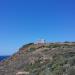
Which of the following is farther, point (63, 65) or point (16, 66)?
point (16, 66)

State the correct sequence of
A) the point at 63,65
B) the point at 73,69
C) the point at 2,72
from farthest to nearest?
the point at 2,72 → the point at 63,65 → the point at 73,69

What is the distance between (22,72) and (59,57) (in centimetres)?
440

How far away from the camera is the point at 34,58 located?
33.6 metres

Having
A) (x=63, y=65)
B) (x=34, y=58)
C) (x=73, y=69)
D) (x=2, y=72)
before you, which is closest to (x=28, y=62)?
(x=34, y=58)

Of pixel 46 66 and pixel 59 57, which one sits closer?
pixel 46 66

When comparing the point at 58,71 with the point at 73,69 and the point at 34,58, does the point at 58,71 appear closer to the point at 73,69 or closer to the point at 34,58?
the point at 73,69

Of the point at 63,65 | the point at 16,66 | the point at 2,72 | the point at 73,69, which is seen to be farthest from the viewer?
the point at 16,66

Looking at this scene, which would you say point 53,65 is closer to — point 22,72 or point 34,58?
point 22,72

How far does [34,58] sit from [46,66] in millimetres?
5394

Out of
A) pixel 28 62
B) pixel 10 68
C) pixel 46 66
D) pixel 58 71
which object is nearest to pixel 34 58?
pixel 28 62

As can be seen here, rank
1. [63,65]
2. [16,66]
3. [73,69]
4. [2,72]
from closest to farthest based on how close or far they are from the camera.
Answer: [73,69], [63,65], [2,72], [16,66]

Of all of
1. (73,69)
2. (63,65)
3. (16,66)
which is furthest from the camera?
(16,66)

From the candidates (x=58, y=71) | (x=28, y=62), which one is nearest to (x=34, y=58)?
(x=28, y=62)

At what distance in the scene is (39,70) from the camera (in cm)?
2781
